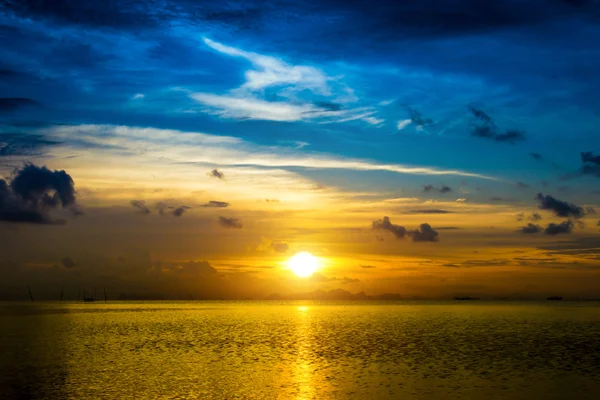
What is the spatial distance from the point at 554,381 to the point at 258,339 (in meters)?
71.7

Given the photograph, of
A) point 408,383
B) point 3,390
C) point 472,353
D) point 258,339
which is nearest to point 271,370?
point 408,383

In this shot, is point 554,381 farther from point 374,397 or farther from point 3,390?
point 3,390

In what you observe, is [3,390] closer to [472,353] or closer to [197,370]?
[197,370]

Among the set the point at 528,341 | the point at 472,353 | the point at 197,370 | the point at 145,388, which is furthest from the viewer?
the point at 528,341

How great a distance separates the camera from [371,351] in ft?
319

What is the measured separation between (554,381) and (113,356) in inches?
2430

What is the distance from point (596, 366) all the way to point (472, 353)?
68.3 ft

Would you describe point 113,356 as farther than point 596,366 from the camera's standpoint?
Yes

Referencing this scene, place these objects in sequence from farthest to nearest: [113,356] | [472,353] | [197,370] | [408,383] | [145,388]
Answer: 1. [472,353]
2. [113,356]
3. [197,370]
4. [408,383]
5. [145,388]

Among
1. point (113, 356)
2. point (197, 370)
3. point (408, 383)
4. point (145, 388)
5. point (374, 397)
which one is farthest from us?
point (113, 356)

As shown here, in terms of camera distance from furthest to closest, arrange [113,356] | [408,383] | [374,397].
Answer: [113,356] < [408,383] < [374,397]

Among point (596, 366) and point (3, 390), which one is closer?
point (3, 390)

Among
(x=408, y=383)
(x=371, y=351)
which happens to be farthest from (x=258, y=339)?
(x=408, y=383)

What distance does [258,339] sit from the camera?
4906 inches
